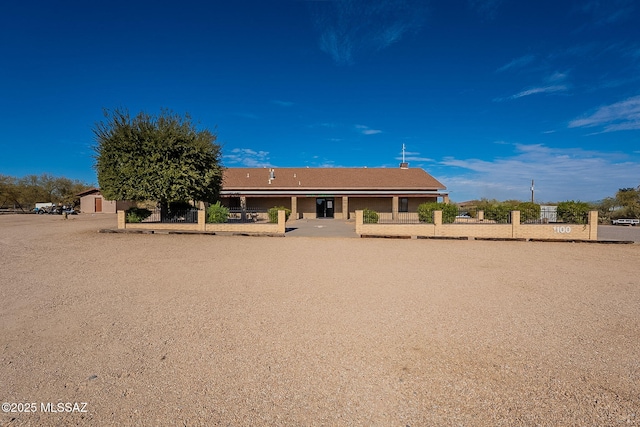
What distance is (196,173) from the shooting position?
17078 millimetres

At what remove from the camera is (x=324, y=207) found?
3173 cm

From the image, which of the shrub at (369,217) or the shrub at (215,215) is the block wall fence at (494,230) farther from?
the shrub at (215,215)

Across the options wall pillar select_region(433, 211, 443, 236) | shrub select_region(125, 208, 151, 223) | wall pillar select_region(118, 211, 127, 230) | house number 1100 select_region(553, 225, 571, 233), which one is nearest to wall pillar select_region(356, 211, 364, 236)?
wall pillar select_region(433, 211, 443, 236)

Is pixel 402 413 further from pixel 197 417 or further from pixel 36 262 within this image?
pixel 36 262

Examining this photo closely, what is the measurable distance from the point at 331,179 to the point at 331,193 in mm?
3642

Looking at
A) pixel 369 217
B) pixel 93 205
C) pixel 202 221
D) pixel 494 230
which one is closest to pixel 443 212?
pixel 494 230

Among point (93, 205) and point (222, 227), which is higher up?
point (93, 205)

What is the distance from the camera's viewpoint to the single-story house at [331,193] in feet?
99.1

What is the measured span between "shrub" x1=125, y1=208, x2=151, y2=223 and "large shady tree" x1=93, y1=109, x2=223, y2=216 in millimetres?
1258

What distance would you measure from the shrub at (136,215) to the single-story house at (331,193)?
11735 millimetres

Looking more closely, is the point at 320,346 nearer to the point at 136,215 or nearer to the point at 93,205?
the point at 136,215

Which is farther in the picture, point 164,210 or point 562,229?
point 164,210

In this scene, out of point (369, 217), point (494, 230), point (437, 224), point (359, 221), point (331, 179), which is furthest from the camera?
point (331, 179)

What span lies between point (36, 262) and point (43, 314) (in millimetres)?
5438
